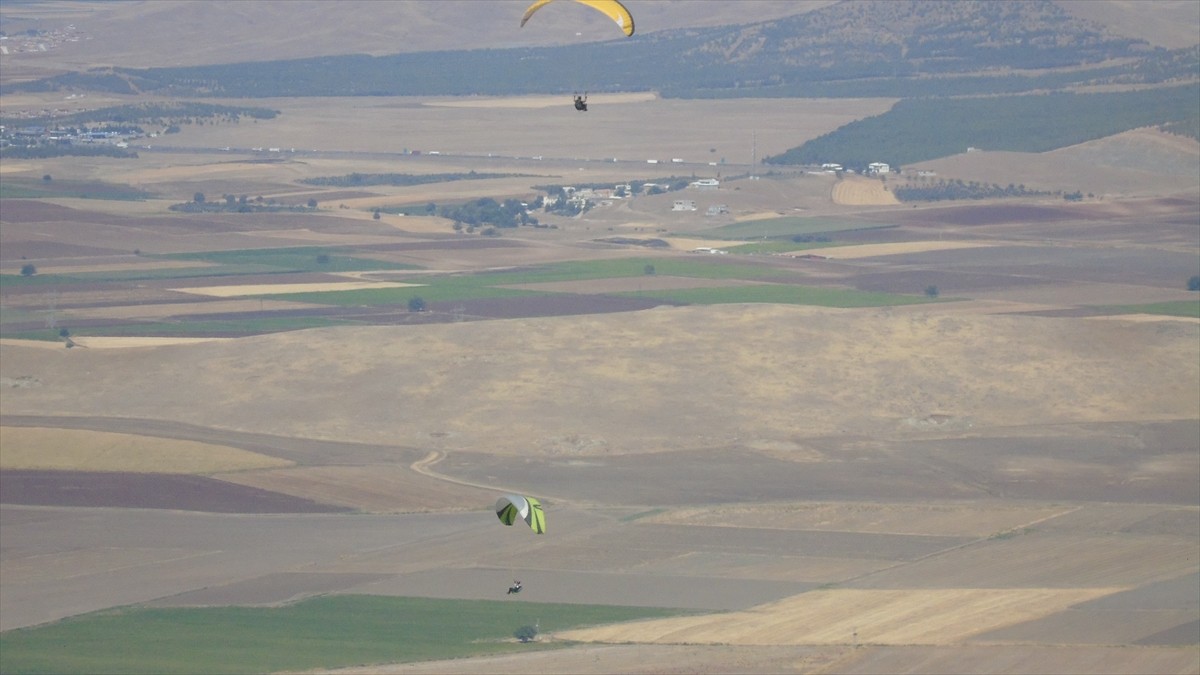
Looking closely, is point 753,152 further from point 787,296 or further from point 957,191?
point 787,296

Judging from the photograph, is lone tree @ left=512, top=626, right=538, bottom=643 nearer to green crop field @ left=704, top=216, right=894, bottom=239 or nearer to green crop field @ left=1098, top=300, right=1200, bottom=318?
green crop field @ left=1098, top=300, right=1200, bottom=318

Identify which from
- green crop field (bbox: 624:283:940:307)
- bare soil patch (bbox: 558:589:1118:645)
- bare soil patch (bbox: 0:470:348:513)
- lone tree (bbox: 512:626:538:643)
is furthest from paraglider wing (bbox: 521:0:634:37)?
green crop field (bbox: 624:283:940:307)

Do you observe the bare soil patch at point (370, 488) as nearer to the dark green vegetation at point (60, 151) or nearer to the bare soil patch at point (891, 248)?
the bare soil patch at point (891, 248)

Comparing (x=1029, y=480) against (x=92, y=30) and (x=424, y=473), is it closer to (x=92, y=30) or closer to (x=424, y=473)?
(x=424, y=473)

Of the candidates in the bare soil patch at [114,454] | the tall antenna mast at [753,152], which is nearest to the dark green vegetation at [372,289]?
the bare soil patch at [114,454]

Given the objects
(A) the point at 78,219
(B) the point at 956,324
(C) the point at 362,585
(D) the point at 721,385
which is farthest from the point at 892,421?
(A) the point at 78,219

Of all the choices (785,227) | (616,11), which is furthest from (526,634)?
(785,227)
